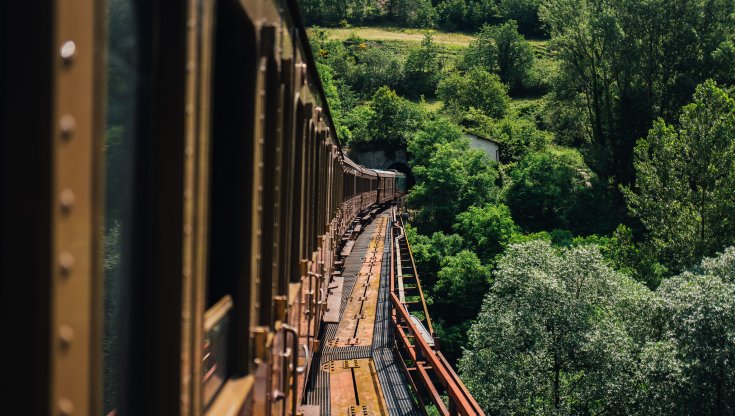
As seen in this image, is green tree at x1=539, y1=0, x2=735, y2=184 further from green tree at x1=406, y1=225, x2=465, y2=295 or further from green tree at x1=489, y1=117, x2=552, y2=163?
green tree at x1=406, y1=225, x2=465, y2=295

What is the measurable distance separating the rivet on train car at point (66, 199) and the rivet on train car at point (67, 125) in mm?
82

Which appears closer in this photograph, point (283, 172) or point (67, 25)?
point (67, 25)

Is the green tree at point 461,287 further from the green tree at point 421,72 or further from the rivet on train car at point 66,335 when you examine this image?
the green tree at point 421,72

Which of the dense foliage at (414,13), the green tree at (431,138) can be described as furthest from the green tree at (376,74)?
the green tree at (431,138)

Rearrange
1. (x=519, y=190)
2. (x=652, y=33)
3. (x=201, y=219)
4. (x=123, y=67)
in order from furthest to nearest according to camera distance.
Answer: (x=519, y=190) → (x=652, y=33) → (x=201, y=219) → (x=123, y=67)

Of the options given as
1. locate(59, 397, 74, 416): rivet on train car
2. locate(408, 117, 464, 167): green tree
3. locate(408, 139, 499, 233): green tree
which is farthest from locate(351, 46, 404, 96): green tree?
locate(59, 397, 74, 416): rivet on train car

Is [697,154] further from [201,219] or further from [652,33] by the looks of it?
[201,219]

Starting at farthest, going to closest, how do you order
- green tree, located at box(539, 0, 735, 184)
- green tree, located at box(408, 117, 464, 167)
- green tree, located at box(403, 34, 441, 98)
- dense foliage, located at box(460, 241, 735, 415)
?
green tree, located at box(403, 34, 441, 98) → green tree, located at box(408, 117, 464, 167) → green tree, located at box(539, 0, 735, 184) → dense foliage, located at box(460, 241, 735, 415)

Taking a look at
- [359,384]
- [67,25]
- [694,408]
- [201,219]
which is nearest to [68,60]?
[67,25]

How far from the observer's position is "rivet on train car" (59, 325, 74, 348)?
32.0 inches

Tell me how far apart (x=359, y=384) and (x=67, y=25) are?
6862 mm

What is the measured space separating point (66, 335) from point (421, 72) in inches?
2544

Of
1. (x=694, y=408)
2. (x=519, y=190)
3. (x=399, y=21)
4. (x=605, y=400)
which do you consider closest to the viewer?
(x=694, y=408)

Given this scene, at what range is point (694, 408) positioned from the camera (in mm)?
11867
